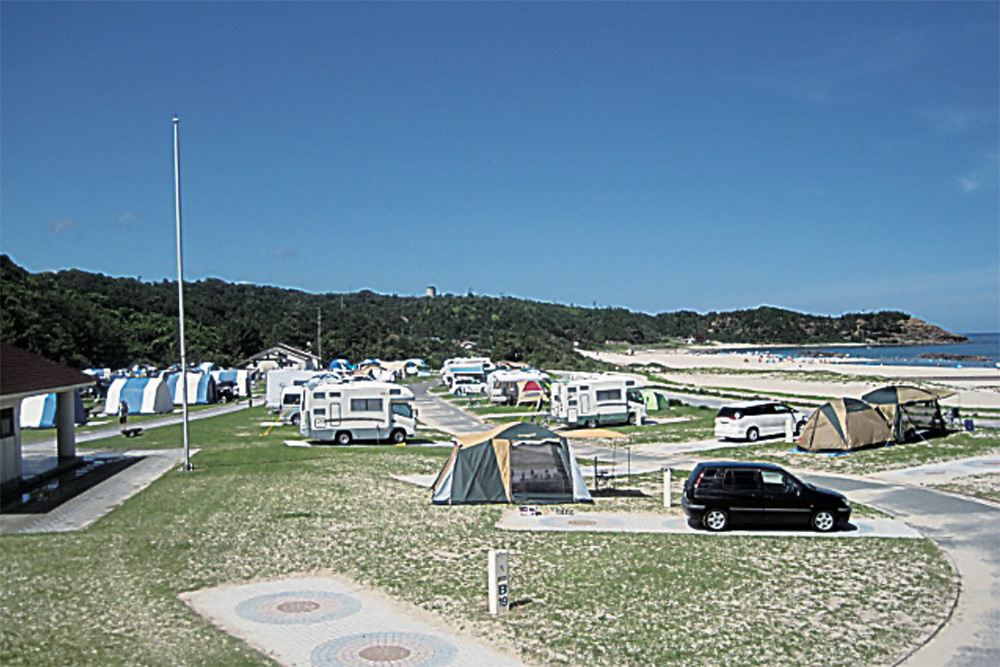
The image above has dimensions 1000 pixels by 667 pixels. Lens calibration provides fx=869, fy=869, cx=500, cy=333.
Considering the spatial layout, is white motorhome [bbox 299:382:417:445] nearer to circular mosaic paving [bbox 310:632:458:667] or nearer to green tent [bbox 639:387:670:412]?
green tent [bbox 639:387:670:412]

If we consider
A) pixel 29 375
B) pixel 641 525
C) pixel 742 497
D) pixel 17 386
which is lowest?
pixel 641 525

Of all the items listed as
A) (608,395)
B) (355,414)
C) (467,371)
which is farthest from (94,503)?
(467,371)

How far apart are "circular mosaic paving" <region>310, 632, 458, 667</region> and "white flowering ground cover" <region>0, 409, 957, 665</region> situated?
2.03 ft

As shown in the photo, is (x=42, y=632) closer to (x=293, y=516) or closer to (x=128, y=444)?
(x=293, y=516)

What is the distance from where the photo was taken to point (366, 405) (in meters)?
33.0

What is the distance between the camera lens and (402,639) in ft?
33.3

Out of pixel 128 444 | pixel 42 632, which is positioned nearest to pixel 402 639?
pixel 42 632

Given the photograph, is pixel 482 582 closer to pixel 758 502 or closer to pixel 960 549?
pixel 758 502

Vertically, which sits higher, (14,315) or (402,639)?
(14,315)

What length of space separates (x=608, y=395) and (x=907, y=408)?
40.7 feet

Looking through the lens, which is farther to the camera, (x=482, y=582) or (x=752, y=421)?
(x=752, y=421)

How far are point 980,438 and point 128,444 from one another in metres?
30.5

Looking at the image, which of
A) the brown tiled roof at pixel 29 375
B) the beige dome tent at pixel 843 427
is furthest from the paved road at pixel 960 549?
the brown tiled roof at pixel 29 375

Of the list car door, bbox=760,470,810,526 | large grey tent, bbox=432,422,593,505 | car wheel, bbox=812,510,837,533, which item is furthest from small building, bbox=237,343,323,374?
car wheel, bbox=812,510,837,533
